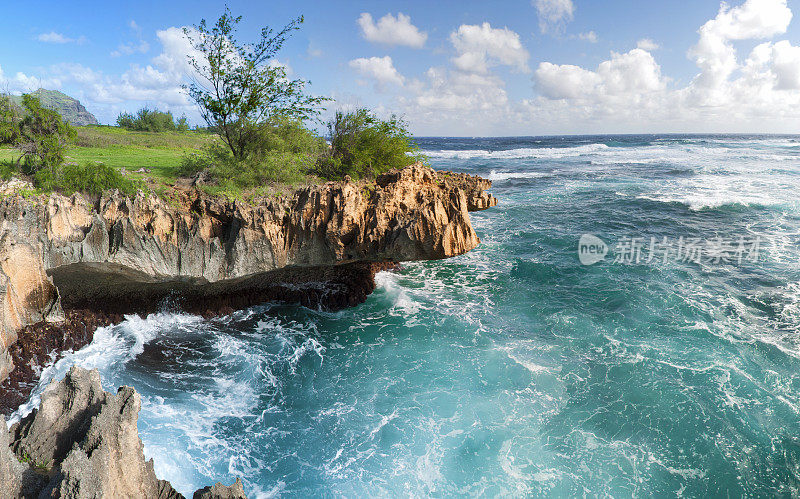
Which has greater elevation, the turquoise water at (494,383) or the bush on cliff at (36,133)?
the bush on cliff at (36,133)

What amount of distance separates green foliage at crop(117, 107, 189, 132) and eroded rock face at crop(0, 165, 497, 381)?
5412cm

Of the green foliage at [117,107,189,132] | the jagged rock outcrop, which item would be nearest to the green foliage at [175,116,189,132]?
the green foliage at [117,107,189,132]

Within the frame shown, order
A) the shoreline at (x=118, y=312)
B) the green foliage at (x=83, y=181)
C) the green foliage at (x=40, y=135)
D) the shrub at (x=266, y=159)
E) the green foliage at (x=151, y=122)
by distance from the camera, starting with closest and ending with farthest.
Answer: the shoreline at (x=118, y=312), the green foliage at (x=83, y=181), the green foliage at (x=40, y=135), the shrub at (x=266, y=159), the green foliage at (x=151, y=122)

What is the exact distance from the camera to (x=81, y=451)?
4.93 metres

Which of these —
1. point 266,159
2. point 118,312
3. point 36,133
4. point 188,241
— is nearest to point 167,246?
point 188,241

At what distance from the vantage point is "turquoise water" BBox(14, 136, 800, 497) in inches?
346

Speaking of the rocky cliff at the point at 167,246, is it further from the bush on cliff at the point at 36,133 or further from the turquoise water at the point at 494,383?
the bush on cliff at the point at 36,133

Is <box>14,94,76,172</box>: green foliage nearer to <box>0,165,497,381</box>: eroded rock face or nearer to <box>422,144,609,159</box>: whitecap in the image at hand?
<box>0,165,497,381</box>: eroded rock face

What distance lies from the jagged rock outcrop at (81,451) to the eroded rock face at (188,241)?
6494mm

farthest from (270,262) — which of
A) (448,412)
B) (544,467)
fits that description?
(544,467)

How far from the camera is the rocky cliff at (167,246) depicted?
36.7ft

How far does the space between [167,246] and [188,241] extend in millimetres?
632

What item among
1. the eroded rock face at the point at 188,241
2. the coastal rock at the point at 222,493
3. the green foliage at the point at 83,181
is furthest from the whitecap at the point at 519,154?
the coastal rock at the point at 222,493

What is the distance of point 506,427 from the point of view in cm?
997
